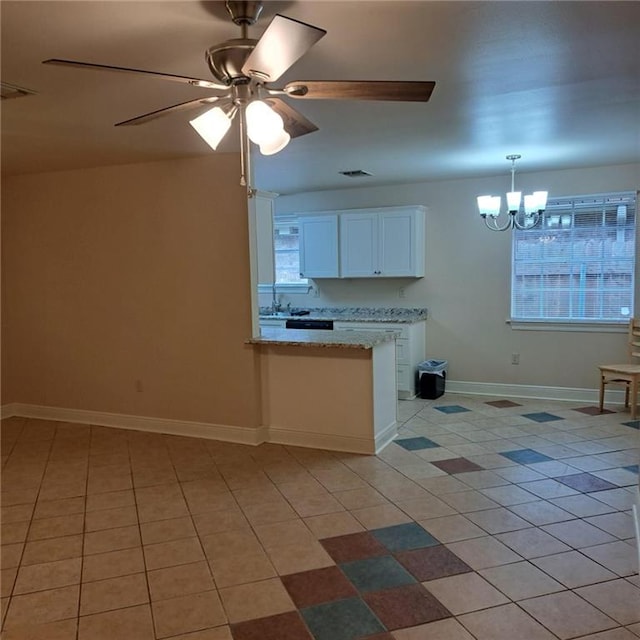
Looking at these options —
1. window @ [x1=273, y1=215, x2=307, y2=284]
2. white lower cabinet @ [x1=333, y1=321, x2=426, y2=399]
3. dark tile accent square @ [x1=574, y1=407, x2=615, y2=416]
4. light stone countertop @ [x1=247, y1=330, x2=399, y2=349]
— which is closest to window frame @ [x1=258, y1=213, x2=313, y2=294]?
window @ [x1=273, y1=215, x2=307, y2=284]

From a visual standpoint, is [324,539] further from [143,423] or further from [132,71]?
[143,423]

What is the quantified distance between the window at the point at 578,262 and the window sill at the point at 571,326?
0.04 metres

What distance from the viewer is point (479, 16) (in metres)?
1.92

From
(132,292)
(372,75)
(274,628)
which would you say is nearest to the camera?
(274,628)

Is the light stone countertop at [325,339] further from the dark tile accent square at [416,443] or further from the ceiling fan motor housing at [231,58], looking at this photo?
the ceiling fan motor housing at [231,58]

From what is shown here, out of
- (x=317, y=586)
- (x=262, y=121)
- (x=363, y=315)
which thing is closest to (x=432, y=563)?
(x=317, y=586)

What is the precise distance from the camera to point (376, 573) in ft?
8.02

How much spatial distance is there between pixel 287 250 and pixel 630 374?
13.3 feet

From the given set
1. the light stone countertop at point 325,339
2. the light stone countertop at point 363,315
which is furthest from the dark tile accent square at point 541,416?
the light stone countertop at point 325,339

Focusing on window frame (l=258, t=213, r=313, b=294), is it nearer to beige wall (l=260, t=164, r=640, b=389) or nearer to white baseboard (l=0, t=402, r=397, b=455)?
beige wall (l=260, t=164, r=640, b=389)

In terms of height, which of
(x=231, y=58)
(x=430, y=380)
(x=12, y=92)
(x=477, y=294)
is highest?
(x=12, y=92)

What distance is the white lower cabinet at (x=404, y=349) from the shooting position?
18.4 feet

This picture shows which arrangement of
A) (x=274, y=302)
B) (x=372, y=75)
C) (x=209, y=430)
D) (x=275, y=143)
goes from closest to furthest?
(x=275, y=143) < (x=372, y=75) < (x=209, y=430) < (x=274, y=302)

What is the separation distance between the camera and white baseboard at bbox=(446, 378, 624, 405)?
5.32 m
